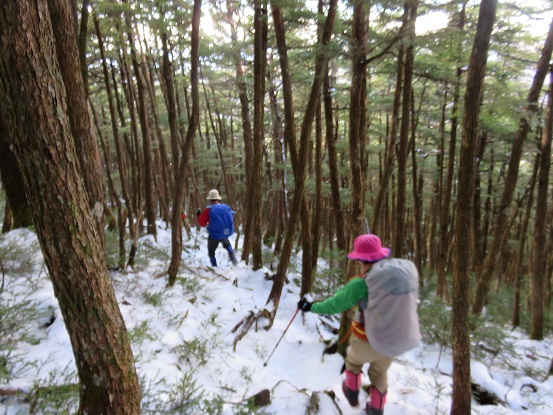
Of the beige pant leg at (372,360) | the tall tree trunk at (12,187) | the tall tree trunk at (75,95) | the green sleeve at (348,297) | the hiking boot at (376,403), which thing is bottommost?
the hiking boot at (376,403)

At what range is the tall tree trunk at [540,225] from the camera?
8162 millimetres

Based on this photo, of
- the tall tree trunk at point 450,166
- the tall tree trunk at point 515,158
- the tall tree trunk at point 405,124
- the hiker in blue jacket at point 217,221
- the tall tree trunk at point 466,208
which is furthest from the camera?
the hiker in blue jacket at point 217,221

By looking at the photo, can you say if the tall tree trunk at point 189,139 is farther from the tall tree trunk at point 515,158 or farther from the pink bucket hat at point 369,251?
the tall tree trunk at point 515,158

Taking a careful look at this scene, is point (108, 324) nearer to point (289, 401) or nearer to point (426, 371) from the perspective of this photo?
point (289, 401)

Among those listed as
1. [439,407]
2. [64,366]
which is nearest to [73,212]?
[64,366]

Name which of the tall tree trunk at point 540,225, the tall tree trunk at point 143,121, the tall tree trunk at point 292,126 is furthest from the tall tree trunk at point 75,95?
the tall tree trunk at point 540,225

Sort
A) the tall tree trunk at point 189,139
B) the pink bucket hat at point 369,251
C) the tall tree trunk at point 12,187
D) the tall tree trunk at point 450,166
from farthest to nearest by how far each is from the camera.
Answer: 1. the tall tree trunk at point 450,166
2. the tall tree trunk at point 189,139
3. the tall tree trunk at point 12,187
4. the pink bucket hat at point 369,251

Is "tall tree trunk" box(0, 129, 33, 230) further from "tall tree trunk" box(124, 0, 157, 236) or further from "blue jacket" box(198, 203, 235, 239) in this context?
"blue jacket" box(198, 203, 235, 239)

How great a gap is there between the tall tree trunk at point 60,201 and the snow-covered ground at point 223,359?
0.73m

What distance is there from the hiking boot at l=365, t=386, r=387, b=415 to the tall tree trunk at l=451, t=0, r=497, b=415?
0.78m

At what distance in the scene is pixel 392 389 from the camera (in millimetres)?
4461

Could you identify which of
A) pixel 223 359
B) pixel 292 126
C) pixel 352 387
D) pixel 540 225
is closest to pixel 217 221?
pixel 292 126

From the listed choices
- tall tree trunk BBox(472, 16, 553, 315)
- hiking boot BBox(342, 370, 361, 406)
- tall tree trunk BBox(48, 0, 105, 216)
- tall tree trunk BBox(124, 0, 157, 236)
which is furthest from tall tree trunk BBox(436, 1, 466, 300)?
tall tree trunk BBox(124, 0, 157, 236)

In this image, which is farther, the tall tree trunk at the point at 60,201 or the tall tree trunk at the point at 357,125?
the tall tree trunk at the point at 357,125
